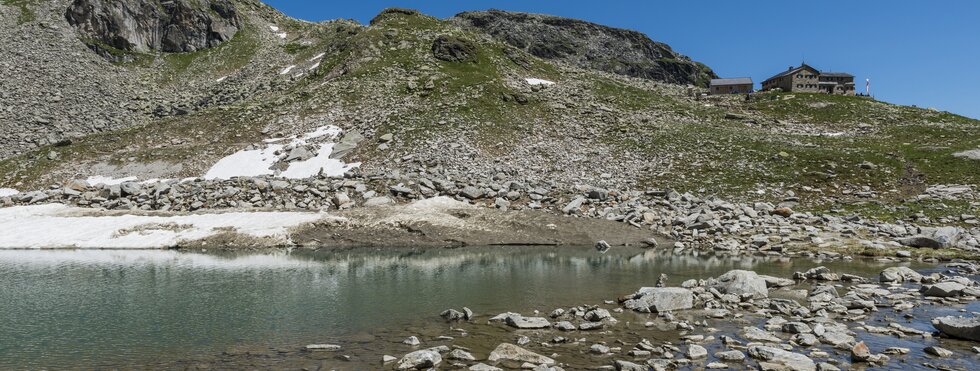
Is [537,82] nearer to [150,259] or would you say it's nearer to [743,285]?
[150,259]

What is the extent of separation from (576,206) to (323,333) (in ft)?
106

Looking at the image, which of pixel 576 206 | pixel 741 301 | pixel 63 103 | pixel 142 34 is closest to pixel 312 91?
pixel 63 103

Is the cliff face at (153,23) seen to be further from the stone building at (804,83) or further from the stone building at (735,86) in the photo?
the stone building at (804,83)

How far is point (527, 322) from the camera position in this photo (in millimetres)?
18328

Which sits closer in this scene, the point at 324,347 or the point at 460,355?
the point at 460,355

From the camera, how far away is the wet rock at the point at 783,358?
43.8 feet

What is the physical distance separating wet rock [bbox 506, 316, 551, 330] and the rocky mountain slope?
98.4ft

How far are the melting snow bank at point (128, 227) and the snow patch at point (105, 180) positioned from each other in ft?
28.8

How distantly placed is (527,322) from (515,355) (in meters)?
3.61

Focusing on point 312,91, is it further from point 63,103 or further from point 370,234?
point 370,234

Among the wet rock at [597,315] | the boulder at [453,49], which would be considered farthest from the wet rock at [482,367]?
the boulder at [453,49]

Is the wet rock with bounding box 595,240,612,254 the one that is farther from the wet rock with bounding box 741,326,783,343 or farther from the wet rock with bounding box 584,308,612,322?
the wet rock with bounding box 741,326,783,343

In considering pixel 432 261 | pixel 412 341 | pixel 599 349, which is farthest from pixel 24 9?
pixel 599 349

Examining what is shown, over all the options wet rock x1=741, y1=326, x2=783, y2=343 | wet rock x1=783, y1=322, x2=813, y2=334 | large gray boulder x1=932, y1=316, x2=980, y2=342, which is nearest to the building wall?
large gray boulder x1=932, y1=316, x2=980, y2=342
